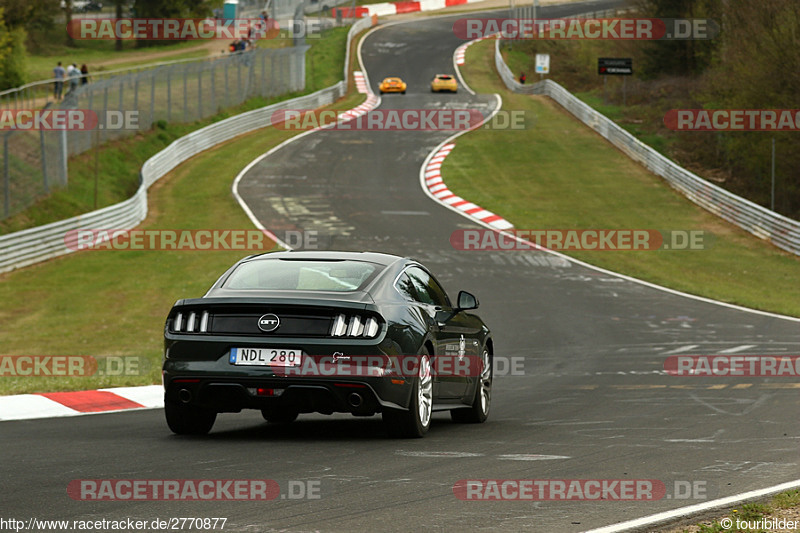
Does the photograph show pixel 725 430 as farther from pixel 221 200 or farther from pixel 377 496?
pixel 221 200

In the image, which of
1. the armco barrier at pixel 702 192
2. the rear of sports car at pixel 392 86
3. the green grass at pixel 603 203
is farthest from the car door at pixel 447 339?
the rear of sports car at pixel 392 86

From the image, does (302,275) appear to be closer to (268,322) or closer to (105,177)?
(268,322)

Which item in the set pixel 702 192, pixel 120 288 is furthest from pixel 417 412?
pixel 702 192

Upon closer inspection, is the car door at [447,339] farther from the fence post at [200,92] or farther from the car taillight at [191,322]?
the fence post at [200,92]

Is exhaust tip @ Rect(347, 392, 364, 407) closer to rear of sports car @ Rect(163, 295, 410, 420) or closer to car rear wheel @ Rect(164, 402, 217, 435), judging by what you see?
rear of sports car @ Rect(163, 295, 410, 420)

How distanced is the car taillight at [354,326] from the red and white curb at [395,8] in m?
88.5

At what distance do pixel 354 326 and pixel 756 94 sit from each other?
36.0m

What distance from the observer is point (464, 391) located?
1021 cm

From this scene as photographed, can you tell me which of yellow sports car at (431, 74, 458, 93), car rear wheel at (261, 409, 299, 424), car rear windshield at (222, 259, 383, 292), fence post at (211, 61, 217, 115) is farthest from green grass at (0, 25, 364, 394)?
yellow sports car at (431, 74, 458, 93)

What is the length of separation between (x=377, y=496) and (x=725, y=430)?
439 centimetres

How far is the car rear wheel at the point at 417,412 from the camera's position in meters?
8.70

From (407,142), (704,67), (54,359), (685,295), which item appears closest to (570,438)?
(54,359)

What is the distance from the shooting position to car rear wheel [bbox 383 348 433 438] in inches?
342

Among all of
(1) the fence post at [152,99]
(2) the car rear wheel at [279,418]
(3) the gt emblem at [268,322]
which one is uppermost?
(1) the fence post at [152,99]
